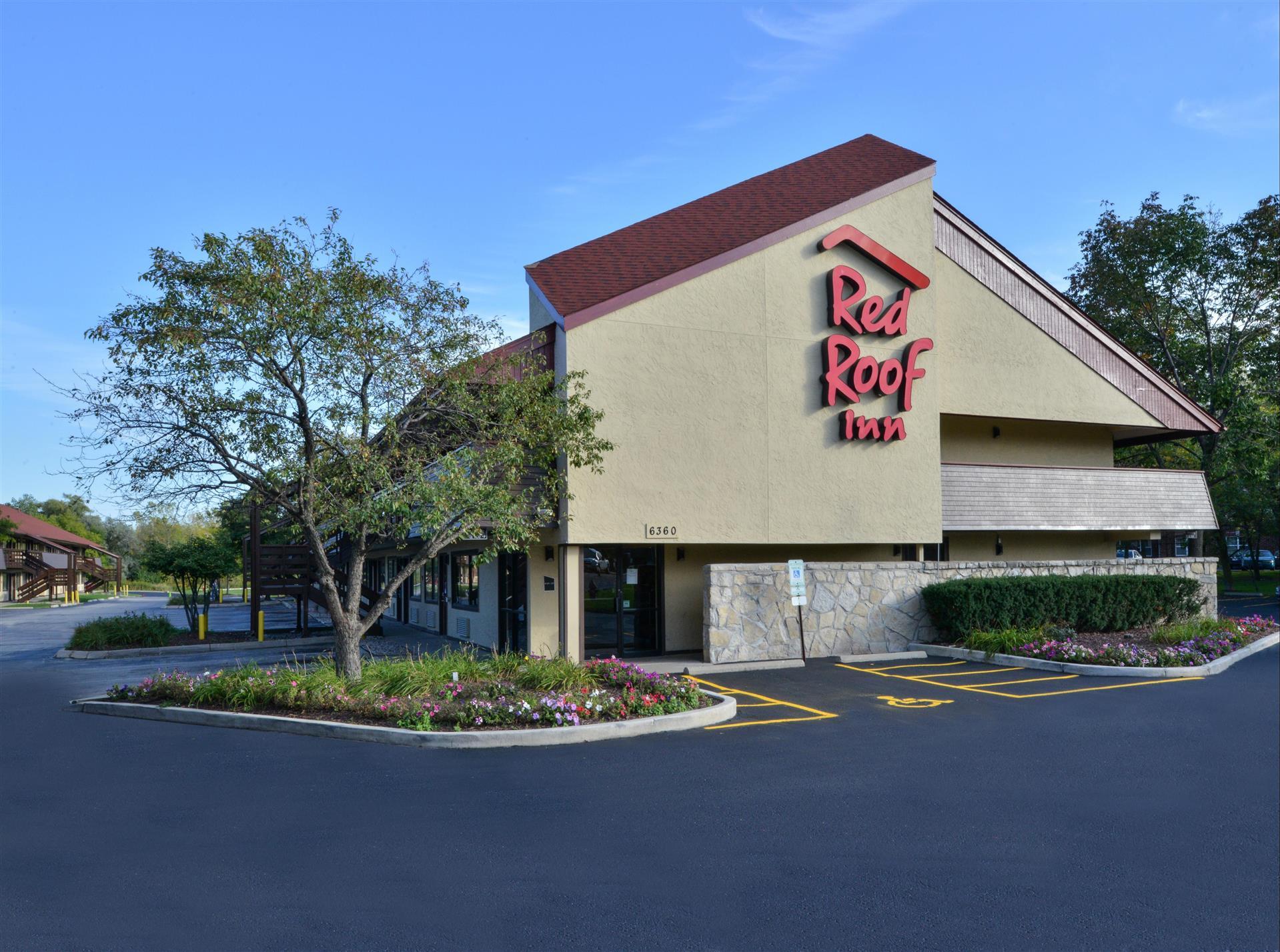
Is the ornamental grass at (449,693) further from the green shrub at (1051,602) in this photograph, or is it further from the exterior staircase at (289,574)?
the exterior staircase at (289,574)

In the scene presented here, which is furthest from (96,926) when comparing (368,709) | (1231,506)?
(1231,506)

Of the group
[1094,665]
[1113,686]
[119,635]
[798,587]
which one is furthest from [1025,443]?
[119,635]

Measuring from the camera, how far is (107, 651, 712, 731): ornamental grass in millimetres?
11023

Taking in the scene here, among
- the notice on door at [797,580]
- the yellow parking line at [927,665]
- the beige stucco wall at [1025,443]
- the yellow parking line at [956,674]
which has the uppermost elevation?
the beige stucco wall at [1025,443]

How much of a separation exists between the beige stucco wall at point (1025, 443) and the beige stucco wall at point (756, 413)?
3976mm

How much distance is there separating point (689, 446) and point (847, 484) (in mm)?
3788

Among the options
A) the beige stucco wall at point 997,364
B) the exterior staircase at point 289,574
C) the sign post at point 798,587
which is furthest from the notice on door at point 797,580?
the exterior staircase at point 289,574

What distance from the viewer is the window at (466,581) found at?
2130 centimetres

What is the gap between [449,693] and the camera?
11.9 meters

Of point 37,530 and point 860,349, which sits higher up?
point 860,349

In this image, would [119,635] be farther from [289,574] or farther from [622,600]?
[622,600]

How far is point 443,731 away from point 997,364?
16600 millimetres

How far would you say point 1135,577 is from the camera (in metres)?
20.7

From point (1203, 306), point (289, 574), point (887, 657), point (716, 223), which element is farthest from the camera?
point (1203, 306)
